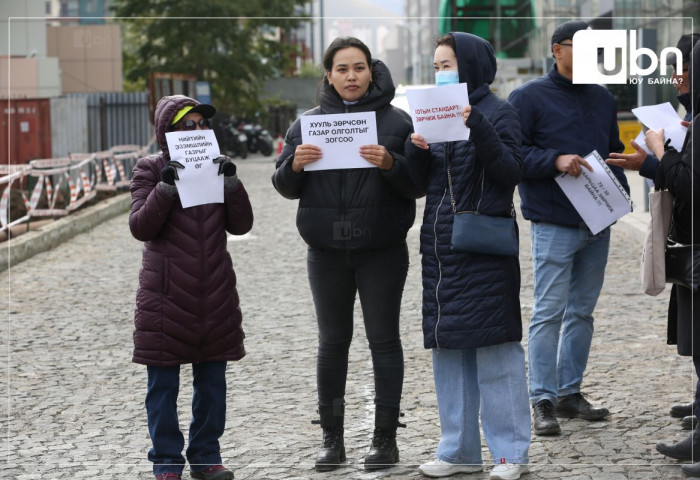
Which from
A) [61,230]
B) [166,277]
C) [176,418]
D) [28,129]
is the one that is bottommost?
[176,418]

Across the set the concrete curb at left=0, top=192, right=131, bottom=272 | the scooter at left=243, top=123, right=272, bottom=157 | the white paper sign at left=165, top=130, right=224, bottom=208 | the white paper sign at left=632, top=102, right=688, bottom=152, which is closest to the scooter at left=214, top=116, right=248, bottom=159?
the scooter at left=243, top=123, right=272, bottom=157

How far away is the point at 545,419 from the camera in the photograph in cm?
596

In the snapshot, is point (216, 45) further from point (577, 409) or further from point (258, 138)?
point (577, 409)

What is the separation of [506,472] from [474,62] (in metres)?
1.69

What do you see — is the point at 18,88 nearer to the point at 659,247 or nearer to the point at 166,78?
the point at 166,78

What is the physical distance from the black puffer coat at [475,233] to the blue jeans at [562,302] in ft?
3.14

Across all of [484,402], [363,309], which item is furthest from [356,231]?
[484,402]

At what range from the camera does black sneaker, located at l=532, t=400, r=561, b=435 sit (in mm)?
5893

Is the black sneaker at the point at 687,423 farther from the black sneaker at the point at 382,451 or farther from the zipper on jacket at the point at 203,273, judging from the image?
the zipper on jacket at the point at 203,273

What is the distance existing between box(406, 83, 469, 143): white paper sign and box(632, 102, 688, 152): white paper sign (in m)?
0.85

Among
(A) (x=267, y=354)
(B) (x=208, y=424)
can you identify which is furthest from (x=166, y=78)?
(B) (x=208, y=424)

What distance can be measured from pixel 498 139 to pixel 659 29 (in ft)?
13.1

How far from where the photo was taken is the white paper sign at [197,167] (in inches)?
203

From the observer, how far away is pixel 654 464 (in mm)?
5328
